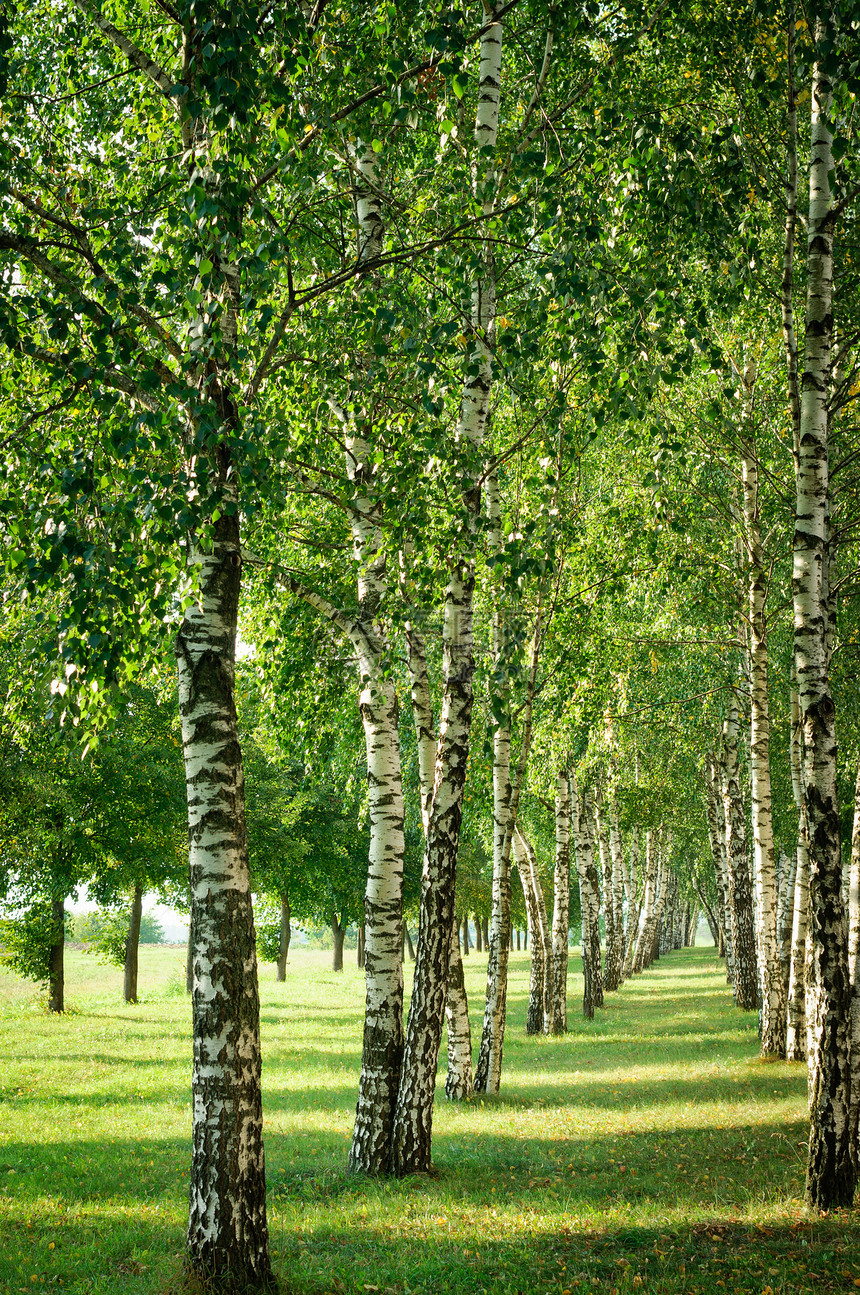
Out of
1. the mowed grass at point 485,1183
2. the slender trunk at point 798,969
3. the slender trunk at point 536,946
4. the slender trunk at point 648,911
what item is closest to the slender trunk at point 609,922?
the slender trunk at point 648,911

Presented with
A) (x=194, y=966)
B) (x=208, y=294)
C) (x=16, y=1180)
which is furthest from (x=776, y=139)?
(x=16, y=1180)

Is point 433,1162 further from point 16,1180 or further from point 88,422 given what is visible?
point 88,422

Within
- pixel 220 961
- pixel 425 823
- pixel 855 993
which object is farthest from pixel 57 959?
pixel 855 993

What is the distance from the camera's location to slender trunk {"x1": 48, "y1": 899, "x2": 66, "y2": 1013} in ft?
82.9

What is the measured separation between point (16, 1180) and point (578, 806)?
Result: 16.7 m

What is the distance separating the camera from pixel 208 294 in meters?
5.13

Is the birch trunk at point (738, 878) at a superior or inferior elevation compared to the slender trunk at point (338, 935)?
superior

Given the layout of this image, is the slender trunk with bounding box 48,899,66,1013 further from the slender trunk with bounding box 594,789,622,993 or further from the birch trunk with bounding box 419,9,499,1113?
the birch trunk with bounding box 419,9,499,1113

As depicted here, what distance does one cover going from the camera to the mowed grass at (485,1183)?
6059 millimetres

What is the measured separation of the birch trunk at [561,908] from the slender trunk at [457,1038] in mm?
8408

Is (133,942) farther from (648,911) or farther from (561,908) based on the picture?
(648,911)

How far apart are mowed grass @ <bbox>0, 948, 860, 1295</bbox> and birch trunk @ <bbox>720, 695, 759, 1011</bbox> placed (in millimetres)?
2718

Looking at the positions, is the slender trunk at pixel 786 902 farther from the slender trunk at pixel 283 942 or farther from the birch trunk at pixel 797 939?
the slender trunk at pixel 283 942

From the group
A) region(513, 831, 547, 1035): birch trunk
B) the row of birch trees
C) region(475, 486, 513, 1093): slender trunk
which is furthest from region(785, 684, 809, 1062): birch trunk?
region(513, 831, 547, 1035): birch trunk
